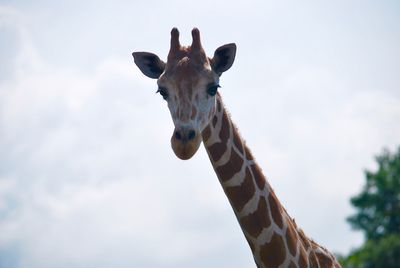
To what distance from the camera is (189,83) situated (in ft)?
34.1

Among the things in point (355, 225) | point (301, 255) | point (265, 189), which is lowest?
point (301, 255)

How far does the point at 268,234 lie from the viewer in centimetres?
1073

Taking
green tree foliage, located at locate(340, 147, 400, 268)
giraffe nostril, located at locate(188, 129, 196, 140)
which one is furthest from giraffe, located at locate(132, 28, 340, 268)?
green tree foliage, located at locate(340, 147, 400, 268)

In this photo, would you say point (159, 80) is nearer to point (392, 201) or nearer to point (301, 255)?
point (301, 255)

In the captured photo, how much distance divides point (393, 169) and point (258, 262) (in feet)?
194

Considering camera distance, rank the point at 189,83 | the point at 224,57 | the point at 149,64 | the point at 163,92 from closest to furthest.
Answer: the point at 189,83 → the point at 163,92 → the point at 224,57 → the point at 149,64

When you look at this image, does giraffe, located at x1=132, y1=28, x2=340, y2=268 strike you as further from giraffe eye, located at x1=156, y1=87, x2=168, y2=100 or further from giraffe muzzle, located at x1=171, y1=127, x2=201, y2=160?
giraffe muzzle, located at x1=171, y1=127, x2=201, y2=160

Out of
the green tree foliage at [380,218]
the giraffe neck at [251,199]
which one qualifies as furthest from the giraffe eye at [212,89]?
the green tree foliage at [380,218]

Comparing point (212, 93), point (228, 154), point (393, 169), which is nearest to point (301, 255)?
point (228, 154)

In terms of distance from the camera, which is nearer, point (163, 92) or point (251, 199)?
point (163, 92)

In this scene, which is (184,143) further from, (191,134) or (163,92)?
(163,92)

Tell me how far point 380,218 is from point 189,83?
181 ft

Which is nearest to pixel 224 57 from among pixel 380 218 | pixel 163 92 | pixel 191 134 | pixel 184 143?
pixel 163 92

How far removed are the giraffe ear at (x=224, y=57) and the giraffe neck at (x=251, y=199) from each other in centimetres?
45
